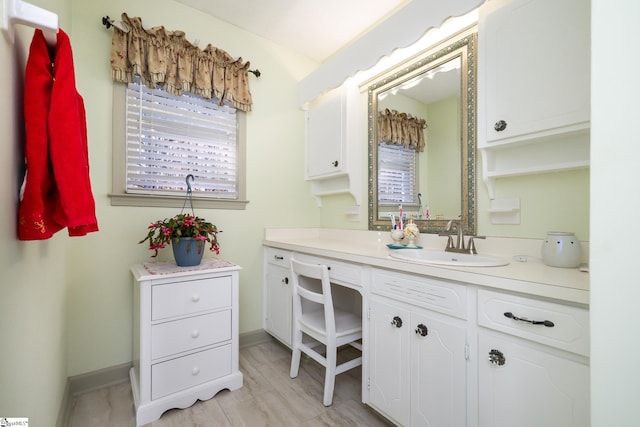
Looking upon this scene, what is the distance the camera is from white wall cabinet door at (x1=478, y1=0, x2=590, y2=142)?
1129 mm

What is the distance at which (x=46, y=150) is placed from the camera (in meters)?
0.74

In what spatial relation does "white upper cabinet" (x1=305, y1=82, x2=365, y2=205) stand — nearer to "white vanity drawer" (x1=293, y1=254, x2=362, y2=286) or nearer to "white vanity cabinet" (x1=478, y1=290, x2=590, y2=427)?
"white vanity drawer" (x1=293, y1=254, x2=362, y2=286)

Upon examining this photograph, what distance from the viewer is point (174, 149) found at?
2.02 meters

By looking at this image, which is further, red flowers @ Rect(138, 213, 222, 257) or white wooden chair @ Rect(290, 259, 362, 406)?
red flowers @ Rect(138, 213, 222, 257)

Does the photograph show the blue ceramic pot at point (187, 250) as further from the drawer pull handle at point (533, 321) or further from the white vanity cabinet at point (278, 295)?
the drawer pull handle at point (533, 321)

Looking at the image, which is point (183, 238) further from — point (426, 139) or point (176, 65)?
point (426, 139)

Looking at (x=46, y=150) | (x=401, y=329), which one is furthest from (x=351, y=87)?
(x=46, y=150)

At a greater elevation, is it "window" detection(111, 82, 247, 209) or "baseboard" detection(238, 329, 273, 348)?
"window" detection(111, 82, 247, 209)

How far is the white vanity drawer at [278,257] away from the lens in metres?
2.13

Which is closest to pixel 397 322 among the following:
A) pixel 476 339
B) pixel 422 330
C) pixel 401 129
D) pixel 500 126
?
pixel 422 330

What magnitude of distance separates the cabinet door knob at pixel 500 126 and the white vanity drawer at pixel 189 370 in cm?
195

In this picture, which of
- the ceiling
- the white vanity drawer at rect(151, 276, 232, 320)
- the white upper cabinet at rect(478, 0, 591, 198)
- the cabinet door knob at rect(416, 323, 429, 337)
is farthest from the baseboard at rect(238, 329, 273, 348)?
the ceiling

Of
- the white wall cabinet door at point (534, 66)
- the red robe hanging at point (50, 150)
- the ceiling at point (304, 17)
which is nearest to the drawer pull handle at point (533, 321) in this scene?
the white wall cabinet door at point (534, 66)

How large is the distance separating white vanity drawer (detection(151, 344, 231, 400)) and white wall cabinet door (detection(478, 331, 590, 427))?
1400mm
